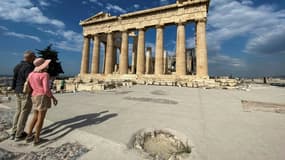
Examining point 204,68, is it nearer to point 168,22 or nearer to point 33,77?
point 168,22

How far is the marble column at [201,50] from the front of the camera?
60.4 feet

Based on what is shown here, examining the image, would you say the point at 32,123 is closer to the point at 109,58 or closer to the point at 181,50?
the point at 181,50

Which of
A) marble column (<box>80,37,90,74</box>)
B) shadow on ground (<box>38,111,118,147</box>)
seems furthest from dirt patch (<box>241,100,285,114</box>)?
marble column (<box>80,37,90,74</box>)

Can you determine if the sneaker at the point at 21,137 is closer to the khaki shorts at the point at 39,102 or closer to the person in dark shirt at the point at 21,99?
the person in dark shirt at the point at 21,99

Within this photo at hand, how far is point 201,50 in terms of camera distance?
18578 millimetres

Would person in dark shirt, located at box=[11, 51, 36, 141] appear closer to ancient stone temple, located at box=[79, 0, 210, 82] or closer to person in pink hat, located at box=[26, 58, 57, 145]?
person in pink hat, located at box=[26, 58, 57, 145]

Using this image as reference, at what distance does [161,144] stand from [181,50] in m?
18.4

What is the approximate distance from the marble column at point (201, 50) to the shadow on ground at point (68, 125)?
15.9m

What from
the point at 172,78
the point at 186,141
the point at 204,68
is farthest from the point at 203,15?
the point at 186,141

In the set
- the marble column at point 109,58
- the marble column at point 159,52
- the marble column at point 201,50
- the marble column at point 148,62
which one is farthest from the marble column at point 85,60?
the marble column at point 201,50

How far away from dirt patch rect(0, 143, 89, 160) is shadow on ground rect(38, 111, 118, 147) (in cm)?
43

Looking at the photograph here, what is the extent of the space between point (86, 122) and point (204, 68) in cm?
1713

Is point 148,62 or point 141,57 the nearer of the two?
point 141,57

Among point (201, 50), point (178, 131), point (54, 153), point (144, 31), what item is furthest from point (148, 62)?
point (54, 153)
